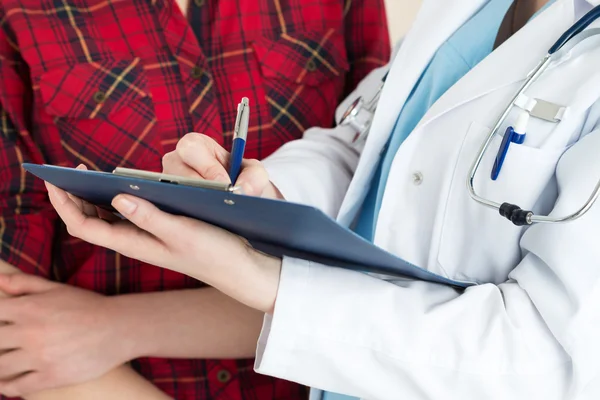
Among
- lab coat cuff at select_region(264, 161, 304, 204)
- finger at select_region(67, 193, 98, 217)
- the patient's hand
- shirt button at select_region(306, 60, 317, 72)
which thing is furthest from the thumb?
shirt button at select_region(306, 60, 317, 72)

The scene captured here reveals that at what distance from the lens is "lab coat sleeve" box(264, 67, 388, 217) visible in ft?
3.13

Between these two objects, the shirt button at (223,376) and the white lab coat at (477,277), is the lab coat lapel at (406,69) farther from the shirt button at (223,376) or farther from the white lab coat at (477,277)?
the shirt button at (223,376)

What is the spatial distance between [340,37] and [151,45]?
1.24 ft

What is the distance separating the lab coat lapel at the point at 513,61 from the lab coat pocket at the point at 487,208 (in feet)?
0.17

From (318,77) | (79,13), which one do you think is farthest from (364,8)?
(79,13)

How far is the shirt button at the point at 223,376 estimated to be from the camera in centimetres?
111

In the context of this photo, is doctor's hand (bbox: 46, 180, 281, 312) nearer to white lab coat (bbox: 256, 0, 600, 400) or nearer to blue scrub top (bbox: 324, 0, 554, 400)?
white lab coat (bbox: 256, 0, 600, 400)

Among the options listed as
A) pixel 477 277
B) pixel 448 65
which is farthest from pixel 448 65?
pixel 477 277

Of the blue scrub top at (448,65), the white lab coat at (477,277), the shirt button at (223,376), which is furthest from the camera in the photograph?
the shirt button at (223,376)

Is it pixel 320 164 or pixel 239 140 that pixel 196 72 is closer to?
pixel 320 164

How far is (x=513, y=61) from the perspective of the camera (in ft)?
2.60

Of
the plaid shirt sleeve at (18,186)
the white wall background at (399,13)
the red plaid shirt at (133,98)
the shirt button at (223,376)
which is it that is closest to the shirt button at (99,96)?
the red plaid shirt at (133,98)

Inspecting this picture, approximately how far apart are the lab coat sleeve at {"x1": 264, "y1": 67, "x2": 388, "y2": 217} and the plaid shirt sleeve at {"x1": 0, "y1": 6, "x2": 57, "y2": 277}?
43cm

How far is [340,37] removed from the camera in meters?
1.19
